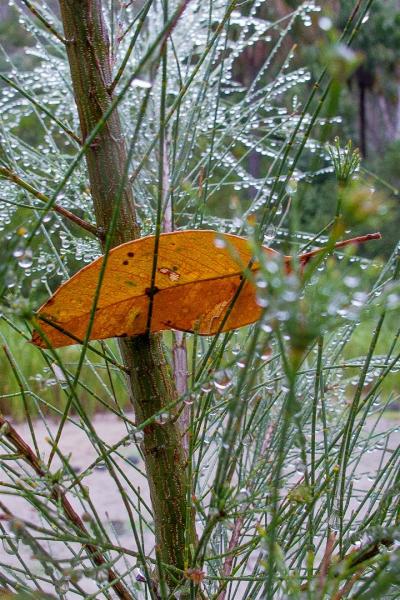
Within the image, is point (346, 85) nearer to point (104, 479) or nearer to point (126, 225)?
point (104, 479)

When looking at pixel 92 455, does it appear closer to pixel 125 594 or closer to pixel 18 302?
pixel 125 594

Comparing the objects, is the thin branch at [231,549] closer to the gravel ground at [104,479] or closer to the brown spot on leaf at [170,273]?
the brown spot on leaf at [170,273]

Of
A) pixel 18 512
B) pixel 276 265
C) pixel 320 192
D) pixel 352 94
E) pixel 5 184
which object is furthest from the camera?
pixel 352 94

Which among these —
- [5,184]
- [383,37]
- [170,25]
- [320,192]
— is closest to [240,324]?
[170,25]

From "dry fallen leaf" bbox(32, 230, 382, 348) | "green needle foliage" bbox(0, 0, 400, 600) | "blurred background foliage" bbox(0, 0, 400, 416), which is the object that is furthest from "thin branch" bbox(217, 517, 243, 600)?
"blurred background foliage" bbox(0, 0, 400, 416)

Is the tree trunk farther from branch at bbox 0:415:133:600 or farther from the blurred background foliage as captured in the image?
the blurred background foliage
